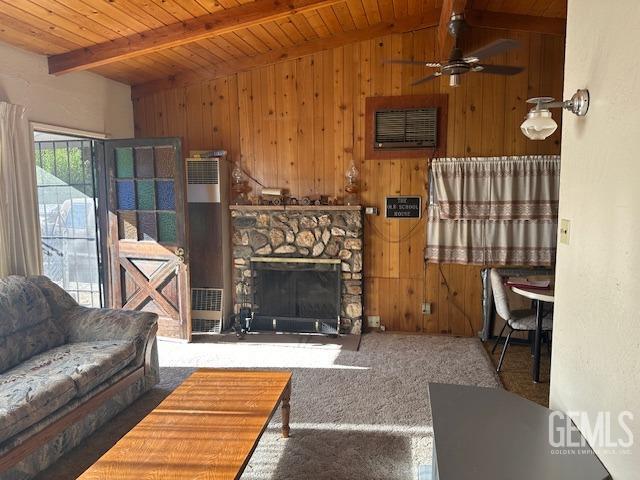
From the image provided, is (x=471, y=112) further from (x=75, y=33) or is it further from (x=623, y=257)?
(x=75, y=33)

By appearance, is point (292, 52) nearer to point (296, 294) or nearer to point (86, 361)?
point (296, 294)

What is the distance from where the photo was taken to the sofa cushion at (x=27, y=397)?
83.4 inches

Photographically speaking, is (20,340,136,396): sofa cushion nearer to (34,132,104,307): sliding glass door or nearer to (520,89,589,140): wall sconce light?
(34,132,104,307): sliding glass door

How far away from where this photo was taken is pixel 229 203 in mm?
4773

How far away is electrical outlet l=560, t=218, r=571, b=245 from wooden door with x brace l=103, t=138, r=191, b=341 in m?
3.36

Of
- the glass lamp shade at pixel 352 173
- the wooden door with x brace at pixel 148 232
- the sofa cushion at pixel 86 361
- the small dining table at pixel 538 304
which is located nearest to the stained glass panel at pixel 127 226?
the wooden door with x brace at pixel 148 232

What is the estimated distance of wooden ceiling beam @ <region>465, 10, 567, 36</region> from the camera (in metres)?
3.93

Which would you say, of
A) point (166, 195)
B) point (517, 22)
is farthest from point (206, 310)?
point (517, 22)

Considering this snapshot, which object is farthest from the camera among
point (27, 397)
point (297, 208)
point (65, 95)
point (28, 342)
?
point (297, 208)

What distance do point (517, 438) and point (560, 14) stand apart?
3855mm

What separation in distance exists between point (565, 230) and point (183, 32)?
3097 mm

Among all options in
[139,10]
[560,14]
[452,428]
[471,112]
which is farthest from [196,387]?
[560,14]

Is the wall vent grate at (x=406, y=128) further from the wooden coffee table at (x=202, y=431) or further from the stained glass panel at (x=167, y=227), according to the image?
the wooden coffee table at (x=202, y=431)

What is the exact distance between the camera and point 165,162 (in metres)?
4.27
